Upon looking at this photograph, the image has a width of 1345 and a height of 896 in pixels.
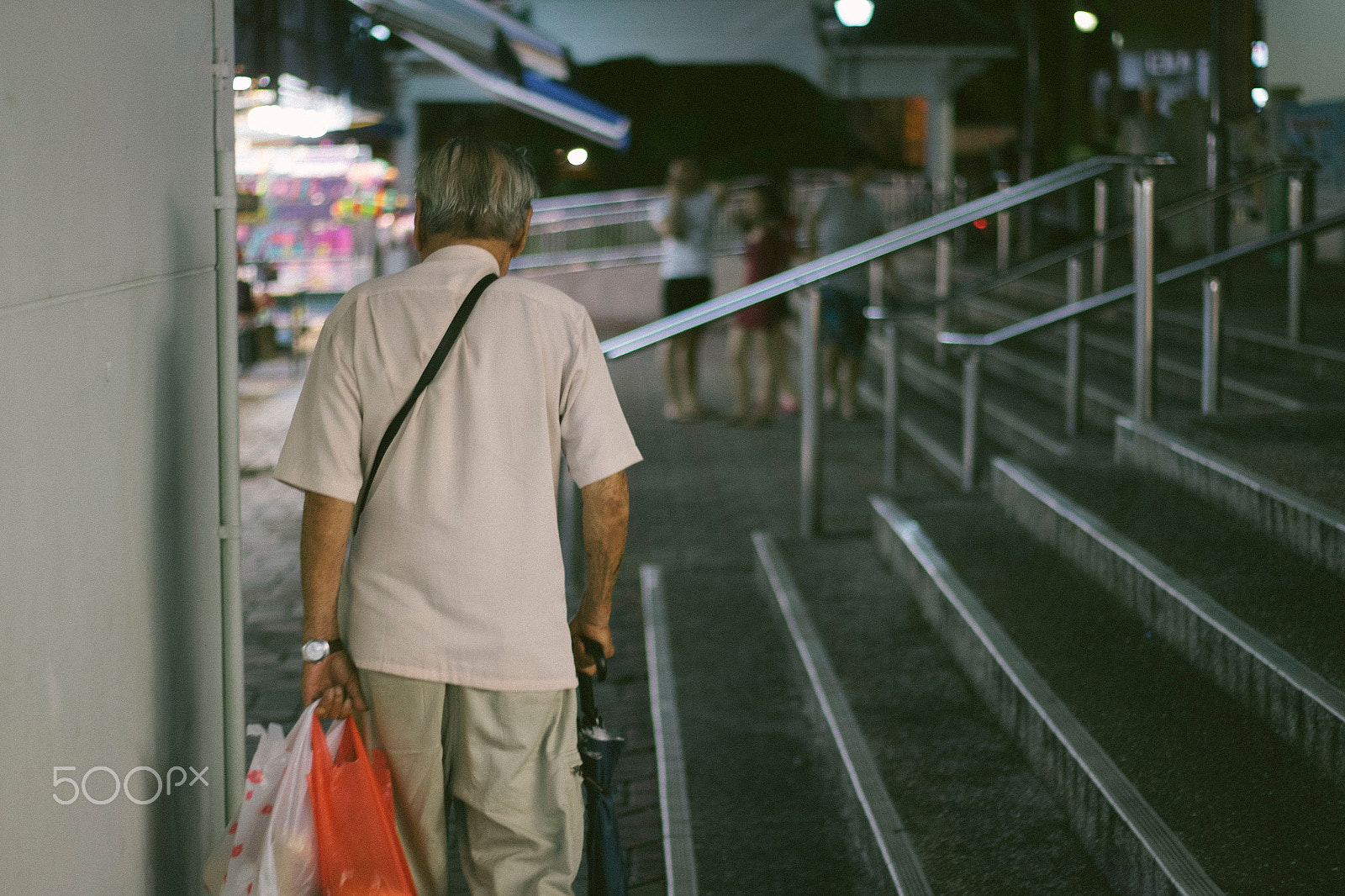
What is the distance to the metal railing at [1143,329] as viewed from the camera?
4914 millimetres

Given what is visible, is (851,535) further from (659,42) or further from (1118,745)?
(659,42)

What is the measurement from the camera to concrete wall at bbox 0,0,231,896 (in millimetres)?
1786

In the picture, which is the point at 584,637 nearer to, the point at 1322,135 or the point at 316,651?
the point at 316,651

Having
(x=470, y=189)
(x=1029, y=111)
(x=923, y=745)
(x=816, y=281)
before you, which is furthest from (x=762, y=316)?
(x=470, y=189)

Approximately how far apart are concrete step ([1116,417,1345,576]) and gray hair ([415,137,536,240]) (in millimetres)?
2430

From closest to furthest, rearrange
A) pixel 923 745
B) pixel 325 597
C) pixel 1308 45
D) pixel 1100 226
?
pixel 325 597, pixel 923 745, pixel 1100 226, pixel 1308 45

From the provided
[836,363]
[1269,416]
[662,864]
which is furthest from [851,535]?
[836,363]

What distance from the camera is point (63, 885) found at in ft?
6.45

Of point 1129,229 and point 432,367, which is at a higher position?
point 1129,229

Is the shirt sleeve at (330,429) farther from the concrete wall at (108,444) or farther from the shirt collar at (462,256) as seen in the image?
the concrete wall at (108,444)

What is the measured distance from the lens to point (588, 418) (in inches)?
90.0

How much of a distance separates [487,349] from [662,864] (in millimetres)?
1576

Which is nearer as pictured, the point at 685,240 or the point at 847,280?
the point at 847,280

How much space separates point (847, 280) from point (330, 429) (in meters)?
6.86
